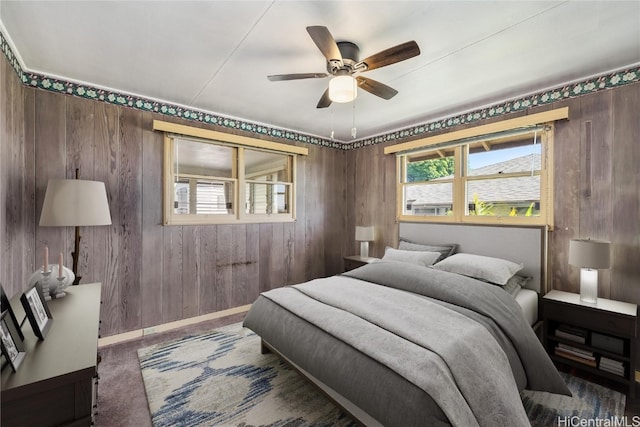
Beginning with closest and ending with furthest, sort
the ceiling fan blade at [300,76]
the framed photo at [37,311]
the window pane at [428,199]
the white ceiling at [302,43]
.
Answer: the framed photo at [37,311], the white ceiling at [302,43], the ceiling fan blade at [300,76], the window pane at [428,199]

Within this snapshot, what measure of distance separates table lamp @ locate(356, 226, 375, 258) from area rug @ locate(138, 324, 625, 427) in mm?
2008

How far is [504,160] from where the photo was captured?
9.82 ft

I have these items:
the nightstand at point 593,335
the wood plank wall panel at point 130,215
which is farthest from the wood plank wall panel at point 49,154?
the nightstand at point 593,335

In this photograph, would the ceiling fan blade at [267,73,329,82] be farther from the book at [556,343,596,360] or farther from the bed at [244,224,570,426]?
the book at [556,343,596,360]

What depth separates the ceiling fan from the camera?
1.61 meters

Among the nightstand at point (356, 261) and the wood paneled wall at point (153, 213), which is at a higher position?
the wood paneled wall at point (153, 213)

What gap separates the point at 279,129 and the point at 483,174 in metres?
2.61

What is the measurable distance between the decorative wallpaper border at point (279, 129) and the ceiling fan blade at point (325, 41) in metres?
2.01

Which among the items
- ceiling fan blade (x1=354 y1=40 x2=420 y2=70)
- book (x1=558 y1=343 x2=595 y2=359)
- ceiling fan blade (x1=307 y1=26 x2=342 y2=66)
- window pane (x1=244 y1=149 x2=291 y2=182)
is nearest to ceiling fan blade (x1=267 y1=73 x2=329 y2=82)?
ceiling fan blade (x1=307 y1=26 x2=342 y2=66)

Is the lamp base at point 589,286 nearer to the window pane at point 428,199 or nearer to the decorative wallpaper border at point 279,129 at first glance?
the window pane at point 428,199

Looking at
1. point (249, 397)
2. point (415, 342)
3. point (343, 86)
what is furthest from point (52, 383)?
point (343, 86)

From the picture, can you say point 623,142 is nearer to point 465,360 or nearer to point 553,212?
point 553,212

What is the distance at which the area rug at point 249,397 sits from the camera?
1753 millimetres

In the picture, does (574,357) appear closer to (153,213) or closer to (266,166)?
(266,166)
